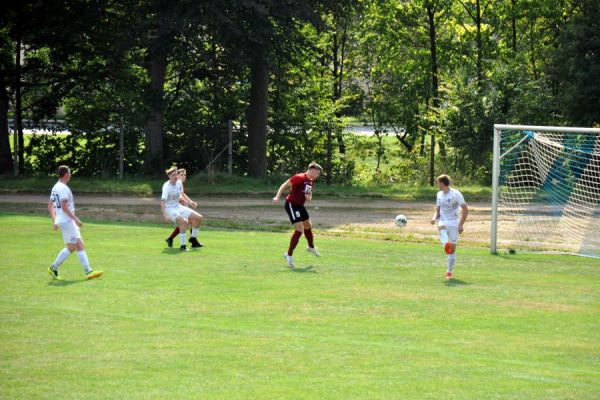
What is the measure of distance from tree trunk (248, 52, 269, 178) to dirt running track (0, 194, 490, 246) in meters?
4.15

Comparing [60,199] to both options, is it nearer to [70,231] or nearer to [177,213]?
[70,231]

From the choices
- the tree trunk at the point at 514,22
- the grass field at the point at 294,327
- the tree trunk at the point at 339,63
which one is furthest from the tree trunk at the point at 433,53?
the grass field at the point at 294,327

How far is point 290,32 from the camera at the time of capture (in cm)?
3753

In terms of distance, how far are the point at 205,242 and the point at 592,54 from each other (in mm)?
20394

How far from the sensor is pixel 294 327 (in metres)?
14.9

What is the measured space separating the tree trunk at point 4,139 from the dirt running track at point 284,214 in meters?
3.90

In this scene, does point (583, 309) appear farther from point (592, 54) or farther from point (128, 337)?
point (592, 54)

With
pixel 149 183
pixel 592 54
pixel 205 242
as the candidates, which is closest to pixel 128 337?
pixel 205 242

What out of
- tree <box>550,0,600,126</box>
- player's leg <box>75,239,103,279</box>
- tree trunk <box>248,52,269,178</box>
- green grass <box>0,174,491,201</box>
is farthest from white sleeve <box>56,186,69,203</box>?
tree <box>550,0,600,126</box>

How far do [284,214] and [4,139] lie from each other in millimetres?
12303

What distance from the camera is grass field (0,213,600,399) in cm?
1175

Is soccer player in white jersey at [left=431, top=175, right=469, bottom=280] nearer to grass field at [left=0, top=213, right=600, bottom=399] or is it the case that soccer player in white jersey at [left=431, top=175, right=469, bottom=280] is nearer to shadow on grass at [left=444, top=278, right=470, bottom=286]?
shadow on grass at [left=444, top=278, right=470, bottom=286]

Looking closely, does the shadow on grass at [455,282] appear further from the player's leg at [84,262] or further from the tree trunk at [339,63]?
the tree trunk at [339,63]

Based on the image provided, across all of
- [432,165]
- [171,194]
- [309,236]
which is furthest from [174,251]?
[432,165]
